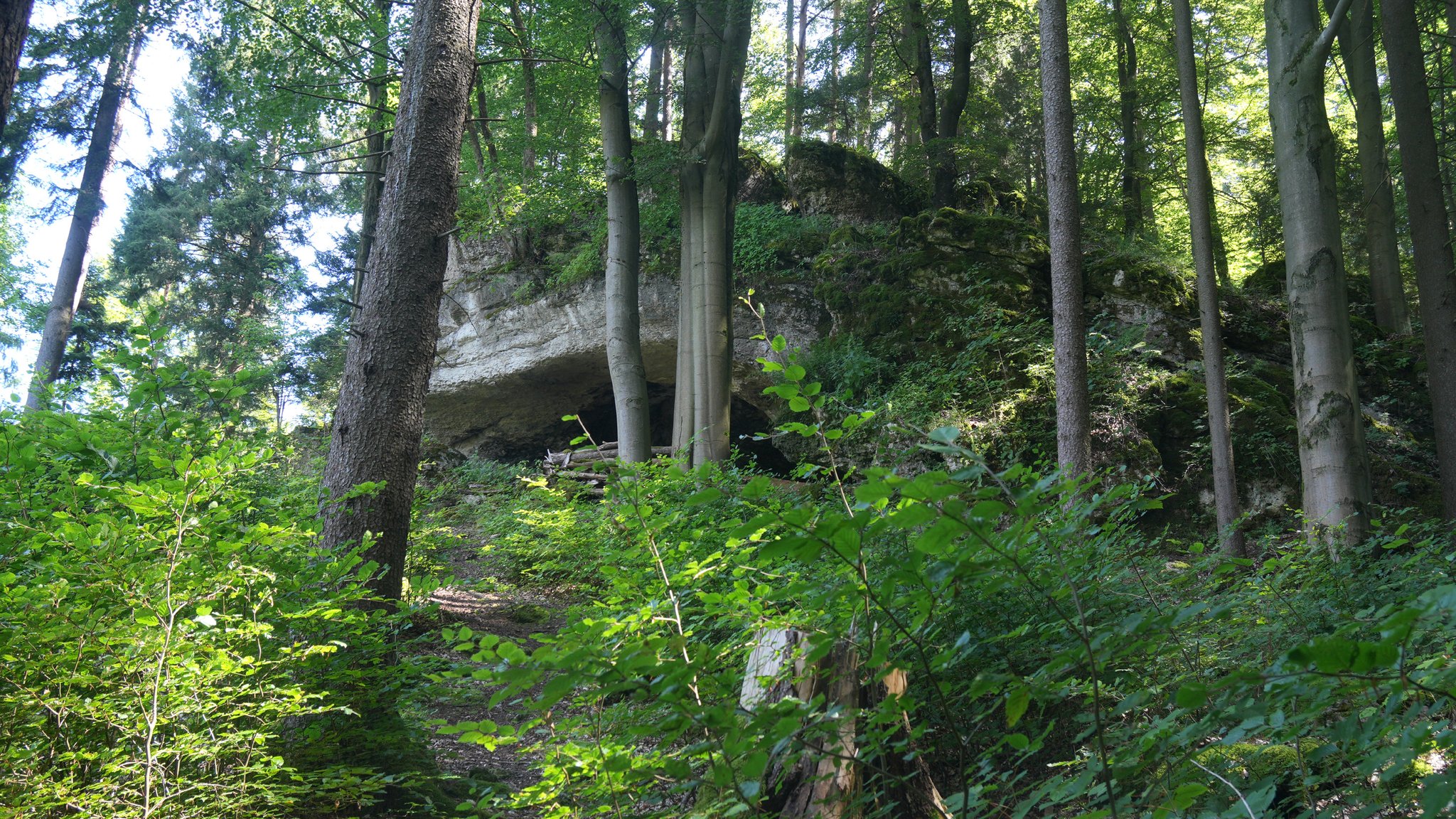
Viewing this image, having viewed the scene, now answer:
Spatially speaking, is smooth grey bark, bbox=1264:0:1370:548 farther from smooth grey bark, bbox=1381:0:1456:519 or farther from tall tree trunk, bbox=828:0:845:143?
tall tree trunk, bbox=828:0:845:143

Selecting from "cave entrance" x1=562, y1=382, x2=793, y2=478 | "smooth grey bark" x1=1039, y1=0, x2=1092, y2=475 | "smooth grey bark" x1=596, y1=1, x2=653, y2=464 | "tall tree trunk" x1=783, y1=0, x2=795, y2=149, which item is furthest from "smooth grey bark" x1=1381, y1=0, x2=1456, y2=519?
"tall tree trunk" x1=783, y1=0, x2=795, y2=149

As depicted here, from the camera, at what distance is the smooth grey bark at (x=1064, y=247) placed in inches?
259

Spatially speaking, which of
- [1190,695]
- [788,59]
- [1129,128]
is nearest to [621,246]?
[1190,695]

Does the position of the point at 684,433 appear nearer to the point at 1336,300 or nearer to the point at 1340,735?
the point at 1336,300

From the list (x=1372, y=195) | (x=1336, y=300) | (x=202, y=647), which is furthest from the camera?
(x=1372, y=195)

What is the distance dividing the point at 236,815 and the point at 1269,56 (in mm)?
8054

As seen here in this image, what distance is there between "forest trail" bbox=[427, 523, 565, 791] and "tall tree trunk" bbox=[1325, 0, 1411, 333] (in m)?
12.8

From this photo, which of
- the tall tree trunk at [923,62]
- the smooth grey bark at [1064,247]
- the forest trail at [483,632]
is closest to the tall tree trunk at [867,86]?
the tall tree trunk at [923,62]

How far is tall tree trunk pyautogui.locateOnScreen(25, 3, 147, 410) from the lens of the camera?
1400cm

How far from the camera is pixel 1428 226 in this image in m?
7.48

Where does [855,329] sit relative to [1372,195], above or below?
below

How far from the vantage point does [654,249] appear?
523 inches

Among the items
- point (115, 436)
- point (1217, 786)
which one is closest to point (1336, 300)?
point (1217, 786)

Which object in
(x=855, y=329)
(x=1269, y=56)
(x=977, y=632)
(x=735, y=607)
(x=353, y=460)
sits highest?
(x=1269, y=56)
